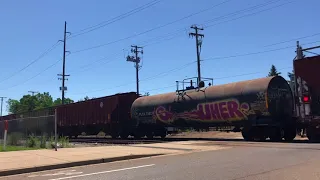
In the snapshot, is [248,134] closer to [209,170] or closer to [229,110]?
[229,110]

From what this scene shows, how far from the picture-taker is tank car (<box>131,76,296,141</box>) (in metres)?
21.1

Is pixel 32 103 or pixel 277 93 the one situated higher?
pixel 32 103

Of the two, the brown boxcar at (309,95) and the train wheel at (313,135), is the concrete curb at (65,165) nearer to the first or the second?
the brown boxcar at (309,95)

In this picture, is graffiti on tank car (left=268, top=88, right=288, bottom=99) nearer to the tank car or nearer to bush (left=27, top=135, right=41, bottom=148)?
the tank car

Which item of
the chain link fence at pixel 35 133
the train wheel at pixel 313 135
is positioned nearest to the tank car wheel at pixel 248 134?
the train wheel at pixel 313 135

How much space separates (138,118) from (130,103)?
244cm

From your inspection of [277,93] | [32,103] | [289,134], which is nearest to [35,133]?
[277,93]

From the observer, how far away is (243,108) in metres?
21.8

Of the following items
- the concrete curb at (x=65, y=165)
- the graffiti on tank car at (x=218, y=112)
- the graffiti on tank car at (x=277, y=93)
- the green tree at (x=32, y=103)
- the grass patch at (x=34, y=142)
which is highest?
the green tree at (x=32, y=103)

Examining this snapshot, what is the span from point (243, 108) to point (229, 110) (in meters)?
1.01

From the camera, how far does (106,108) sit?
31.3 meters

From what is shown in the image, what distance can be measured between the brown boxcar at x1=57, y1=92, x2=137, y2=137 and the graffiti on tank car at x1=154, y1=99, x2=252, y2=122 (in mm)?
5833

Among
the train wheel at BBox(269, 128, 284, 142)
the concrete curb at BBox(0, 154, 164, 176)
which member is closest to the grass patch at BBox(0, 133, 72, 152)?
the concrete curb at BBox(0, 154, 164, 176)

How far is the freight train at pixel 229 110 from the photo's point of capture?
19.2 meters
